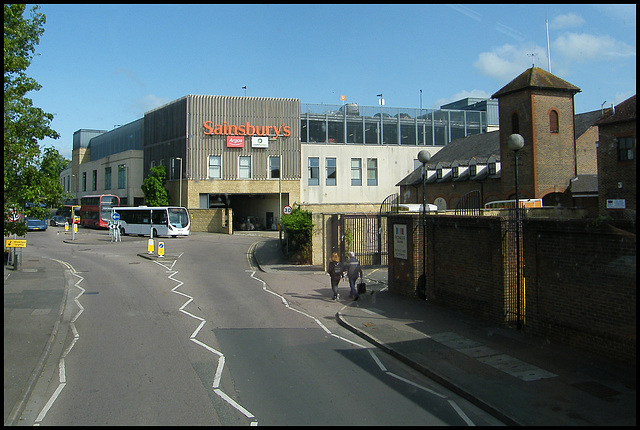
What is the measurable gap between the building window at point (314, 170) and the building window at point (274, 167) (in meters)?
3.61

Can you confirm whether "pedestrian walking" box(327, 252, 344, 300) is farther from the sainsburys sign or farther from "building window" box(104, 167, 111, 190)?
"building window" box(104, 167, 111, 190)

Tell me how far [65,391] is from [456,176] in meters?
37.3

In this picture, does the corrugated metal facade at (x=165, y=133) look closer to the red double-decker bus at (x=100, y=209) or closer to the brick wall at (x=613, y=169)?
the red double-decker bus at (x=100, y=209)

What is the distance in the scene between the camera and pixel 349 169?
57531 mm

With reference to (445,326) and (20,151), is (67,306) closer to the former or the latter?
(20,151)

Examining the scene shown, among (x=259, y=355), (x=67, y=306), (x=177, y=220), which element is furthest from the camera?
(x=177, y=220)

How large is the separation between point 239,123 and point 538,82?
3077 centimetres

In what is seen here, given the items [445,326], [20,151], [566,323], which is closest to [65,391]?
[20,151]

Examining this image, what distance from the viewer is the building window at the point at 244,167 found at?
54875 millimetres

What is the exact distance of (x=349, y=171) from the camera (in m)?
57.5

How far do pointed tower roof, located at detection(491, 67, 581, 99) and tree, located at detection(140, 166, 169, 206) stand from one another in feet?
120

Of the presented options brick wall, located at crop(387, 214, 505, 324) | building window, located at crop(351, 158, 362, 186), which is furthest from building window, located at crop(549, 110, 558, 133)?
building window, located at crop(351, 158, 362, 186)

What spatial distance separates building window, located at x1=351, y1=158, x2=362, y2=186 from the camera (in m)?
57.8

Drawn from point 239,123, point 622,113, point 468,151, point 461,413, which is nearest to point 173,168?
point 239,123
